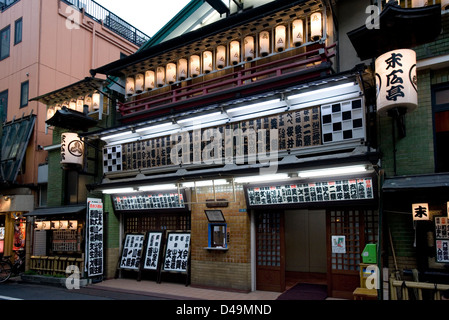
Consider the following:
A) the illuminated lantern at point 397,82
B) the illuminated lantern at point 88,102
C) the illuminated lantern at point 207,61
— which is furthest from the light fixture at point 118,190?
the illuminated lantern at point 397,82

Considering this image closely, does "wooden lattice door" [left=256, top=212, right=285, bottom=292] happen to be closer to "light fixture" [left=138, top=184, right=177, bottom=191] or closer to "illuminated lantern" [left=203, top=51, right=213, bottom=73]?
"light fixture" [left=138, top=184, right=177, bottom=191]

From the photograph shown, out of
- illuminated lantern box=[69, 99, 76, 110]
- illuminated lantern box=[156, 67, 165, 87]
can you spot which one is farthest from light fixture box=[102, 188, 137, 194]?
illuminated lantern box=[69, 99, 76, 110]

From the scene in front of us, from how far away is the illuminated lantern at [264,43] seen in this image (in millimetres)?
14359

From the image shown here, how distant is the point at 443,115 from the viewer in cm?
1128

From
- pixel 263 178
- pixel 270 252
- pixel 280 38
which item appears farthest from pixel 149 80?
pixel 270 252

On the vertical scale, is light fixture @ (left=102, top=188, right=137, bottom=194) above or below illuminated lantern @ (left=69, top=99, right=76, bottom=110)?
below

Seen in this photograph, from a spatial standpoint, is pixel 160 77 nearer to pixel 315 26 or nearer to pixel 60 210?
pixel 315 26

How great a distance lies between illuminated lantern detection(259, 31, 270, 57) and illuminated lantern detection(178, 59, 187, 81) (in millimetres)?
Answer: 3938

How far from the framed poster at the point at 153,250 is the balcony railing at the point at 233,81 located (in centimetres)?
570

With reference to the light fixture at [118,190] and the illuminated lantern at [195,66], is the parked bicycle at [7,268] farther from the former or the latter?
the illuminated lantern at [195,66]

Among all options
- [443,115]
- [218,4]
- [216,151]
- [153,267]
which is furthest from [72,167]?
[443,115]

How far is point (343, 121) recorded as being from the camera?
38.9ft

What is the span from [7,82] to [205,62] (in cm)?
1736

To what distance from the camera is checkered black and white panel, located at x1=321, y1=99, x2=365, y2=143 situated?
1164 cm
